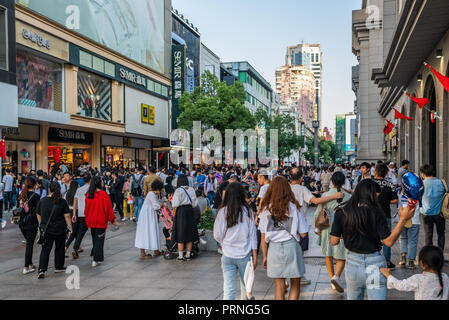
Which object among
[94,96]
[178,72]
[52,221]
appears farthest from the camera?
[178,72]

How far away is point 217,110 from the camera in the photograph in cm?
3422

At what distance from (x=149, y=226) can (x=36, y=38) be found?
17026 mm

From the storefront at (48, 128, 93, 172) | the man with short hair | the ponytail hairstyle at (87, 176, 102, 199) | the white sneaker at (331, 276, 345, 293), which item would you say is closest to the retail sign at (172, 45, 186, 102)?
the storefront at (48, 128, 93, 172)

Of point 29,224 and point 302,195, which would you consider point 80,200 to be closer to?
point 29,224

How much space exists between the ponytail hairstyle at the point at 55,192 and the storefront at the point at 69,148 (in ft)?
64.5

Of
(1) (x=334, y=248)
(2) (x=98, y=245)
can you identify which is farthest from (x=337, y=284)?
(2) (x=98, y=245)

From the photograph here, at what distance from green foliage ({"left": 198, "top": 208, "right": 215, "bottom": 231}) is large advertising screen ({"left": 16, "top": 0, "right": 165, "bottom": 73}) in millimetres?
16258

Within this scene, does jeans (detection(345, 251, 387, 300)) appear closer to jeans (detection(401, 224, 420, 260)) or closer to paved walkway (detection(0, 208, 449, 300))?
paved walkway (detection(0, 208, 449, 300))

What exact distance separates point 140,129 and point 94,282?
2946 centimetres

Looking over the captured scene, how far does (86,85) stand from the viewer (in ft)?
92.4

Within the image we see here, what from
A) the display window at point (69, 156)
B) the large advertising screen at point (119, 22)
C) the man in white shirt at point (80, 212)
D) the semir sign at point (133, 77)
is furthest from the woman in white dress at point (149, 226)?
the semir sign at point (133, 77)

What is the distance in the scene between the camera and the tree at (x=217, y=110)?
34.2m

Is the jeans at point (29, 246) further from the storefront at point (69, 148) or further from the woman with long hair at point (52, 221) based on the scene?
the storefront at point (69, 148)
